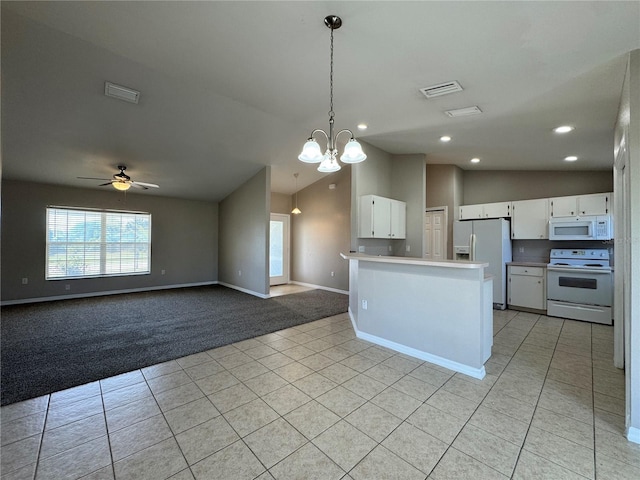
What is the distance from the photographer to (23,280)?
5.55 m

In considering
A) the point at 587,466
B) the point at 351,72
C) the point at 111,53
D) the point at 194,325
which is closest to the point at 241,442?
the point at 587,466

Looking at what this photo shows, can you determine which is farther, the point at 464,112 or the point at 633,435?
the point at 464,112

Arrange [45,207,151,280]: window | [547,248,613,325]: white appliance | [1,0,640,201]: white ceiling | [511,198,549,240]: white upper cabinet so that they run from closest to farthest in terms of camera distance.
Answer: [1,0,640,201]: white ceiling, [547,248,613,325]: white appliance, [511,198,549,240]: white upper cabinet, [45,207,151,280]: window

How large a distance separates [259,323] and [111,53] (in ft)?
12.4

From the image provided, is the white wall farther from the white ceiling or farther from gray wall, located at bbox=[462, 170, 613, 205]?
gray wall, located at bbox=[462, 170, 613, 205]

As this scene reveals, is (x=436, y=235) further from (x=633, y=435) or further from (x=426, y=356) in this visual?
(x=633, y=435)

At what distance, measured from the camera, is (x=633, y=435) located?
6.00ft

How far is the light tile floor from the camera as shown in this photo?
5.24ft

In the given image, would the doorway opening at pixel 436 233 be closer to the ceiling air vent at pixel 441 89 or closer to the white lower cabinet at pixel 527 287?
the white lower cabinet at pixel 527 287

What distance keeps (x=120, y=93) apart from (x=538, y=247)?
24.0 ft

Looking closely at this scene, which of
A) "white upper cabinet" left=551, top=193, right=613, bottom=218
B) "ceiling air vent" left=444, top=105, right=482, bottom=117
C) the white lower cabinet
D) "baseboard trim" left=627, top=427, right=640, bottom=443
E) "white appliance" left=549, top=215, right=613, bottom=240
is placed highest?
"ceiling air vent" left=444, top=105, right=482, bottom=117

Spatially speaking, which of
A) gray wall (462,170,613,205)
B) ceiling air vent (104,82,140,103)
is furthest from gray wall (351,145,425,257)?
ceiling air vent (104,82,140,103)

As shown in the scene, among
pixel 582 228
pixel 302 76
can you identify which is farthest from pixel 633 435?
pixel 302 76

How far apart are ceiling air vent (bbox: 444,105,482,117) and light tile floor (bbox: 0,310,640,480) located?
2862 mm
